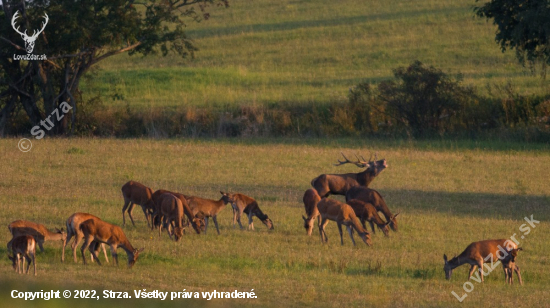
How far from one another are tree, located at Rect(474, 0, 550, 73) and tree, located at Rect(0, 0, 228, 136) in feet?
40.0

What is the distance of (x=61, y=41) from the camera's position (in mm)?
29938

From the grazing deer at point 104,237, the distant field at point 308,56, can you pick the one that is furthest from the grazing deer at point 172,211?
the distant field at point 308,56

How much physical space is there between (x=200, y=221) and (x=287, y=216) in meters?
2.54

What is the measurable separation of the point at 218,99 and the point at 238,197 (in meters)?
23.3

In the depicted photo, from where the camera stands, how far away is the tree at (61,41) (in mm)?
29781

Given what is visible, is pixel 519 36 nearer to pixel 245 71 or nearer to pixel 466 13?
pixel 245 71

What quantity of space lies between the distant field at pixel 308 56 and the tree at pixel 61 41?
2478mm

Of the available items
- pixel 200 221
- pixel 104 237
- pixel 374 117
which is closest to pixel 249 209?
pixel 200 221

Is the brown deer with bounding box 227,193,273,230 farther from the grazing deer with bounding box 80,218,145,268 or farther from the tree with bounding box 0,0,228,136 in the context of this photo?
the tree with bounding box 0,0,228,136

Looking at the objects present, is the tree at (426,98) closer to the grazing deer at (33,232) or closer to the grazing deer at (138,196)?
the grazing deer at (138,196)

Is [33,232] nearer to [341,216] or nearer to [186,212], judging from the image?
[186,212]

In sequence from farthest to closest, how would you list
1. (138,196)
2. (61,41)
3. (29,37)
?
1. (61,41)
2. (29,37)
3. (138,196)

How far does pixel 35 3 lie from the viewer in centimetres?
2994

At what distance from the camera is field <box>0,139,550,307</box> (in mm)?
10375
